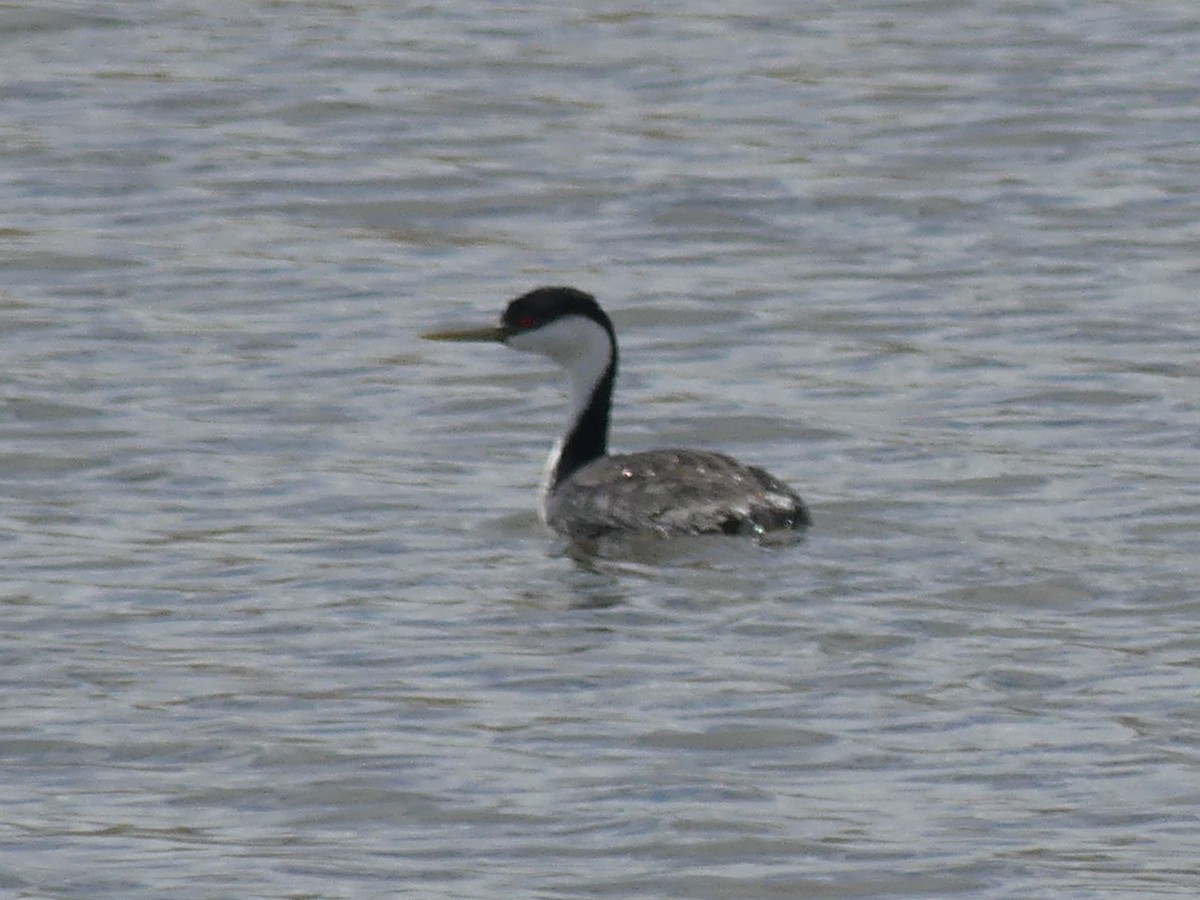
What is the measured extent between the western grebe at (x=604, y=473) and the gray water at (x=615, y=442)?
0.14 meters

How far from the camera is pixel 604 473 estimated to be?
13.5m

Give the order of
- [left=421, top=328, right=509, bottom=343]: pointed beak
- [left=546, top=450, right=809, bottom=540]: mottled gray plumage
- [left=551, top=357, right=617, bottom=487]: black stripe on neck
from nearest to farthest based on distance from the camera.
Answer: [left=546, top=450, right=809, bottom=540]: mottled gray plumage → [left=551, top=357, right=617, bottom=487]: black stripe on neck → [left=421, top=328, right=509, bottom=343]: pointed beak

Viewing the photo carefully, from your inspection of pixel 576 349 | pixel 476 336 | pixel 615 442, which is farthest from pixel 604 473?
pixel 615 442

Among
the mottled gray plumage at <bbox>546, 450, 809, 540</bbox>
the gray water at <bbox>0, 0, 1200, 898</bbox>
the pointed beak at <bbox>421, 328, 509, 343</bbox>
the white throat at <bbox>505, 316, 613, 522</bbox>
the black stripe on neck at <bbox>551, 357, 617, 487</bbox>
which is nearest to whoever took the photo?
the gray water at <bbox>0, 0, 1200, 898</bbox>

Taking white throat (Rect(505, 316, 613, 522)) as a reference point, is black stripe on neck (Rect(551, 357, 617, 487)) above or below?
below

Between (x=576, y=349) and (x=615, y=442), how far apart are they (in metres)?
0.94

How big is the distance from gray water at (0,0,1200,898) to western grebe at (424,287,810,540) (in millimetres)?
140

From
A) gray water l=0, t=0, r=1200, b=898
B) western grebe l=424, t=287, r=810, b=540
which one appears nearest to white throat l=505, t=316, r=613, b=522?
western grebe l=424, t=287, r=810, b=540

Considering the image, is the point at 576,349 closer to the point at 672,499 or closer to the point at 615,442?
the point at 615,442

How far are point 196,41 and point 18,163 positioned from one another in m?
3.48

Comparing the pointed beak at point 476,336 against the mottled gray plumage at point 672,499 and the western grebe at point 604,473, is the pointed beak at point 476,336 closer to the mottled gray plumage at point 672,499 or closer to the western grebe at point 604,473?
the western grebe at point 604,473

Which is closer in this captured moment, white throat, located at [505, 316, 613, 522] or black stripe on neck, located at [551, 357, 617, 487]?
black stripe on neck, located at [551, 357, 617, 487]

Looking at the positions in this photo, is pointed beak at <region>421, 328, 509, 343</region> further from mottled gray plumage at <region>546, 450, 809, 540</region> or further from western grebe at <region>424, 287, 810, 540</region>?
mottled gray plumage at <region>546, 450, 809, 540</region>

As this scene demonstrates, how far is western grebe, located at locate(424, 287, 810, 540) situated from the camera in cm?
1284
